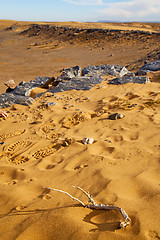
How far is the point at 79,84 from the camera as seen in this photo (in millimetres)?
6043

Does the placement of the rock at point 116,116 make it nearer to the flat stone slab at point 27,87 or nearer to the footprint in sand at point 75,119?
the footprint in sand at point 75,119

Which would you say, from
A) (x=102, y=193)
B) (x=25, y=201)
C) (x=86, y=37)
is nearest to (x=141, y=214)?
(x=102, y=193)

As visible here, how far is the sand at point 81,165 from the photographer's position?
1542 mm

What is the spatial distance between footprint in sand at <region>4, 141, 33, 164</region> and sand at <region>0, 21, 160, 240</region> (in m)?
0.01

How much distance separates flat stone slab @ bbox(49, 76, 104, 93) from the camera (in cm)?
591

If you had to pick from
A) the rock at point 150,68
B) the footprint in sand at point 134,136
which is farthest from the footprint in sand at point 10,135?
the rock at point 150,68

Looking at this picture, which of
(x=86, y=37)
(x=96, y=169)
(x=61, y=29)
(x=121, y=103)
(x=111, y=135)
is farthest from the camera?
(x=61, y=29)

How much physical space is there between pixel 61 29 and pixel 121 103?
22.1 metres

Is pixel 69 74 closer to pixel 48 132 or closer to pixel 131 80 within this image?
pixel 131 80

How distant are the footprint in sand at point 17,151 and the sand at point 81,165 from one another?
1 centimetres

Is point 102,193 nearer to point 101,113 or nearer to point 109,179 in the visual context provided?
point 109,179

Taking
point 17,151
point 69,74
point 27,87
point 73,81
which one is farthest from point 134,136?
point 69,74

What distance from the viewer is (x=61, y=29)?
76.8 ft

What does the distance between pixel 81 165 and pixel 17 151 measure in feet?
3.94
